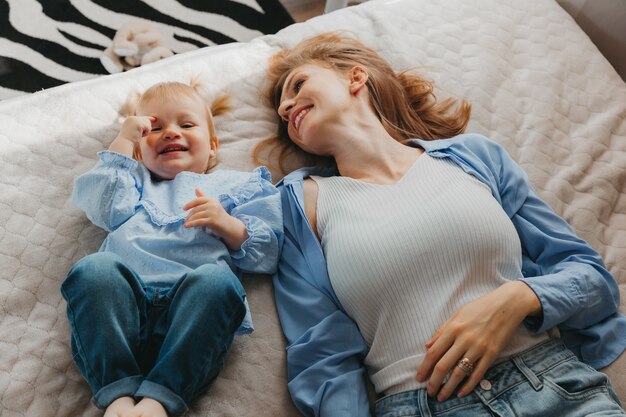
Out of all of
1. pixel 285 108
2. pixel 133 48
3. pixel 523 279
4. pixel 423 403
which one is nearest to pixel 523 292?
pixel 523 279

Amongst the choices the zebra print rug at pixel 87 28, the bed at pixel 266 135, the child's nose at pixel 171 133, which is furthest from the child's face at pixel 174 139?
the zebra print rug at pixel 87 28

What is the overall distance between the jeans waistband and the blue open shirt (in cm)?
5

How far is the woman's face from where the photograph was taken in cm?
127

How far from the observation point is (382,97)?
137 cm

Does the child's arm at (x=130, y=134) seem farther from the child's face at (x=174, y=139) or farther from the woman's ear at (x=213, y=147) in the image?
the woman's ear at (x=213, y=147)

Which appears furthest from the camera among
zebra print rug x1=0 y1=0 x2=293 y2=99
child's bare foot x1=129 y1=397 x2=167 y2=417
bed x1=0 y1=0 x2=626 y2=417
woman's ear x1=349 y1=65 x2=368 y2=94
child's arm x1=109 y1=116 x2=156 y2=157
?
zebra print rug x1=0 y1=0 x2=293 y2=99

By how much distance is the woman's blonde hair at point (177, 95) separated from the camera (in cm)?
128

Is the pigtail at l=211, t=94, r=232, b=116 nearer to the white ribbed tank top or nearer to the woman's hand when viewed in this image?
the white ribbed tank top

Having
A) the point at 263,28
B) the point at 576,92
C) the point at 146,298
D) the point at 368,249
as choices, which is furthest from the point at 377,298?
the point at 263,28

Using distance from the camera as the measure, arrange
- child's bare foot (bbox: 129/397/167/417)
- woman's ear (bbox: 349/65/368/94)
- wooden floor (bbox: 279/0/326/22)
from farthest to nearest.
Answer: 1. wooden floor (bbox: 279/0/326/22)
2. woman's ear (bbox: 349/65/368/94)
3. child's bare foot (bbox: 129/397/167/417)

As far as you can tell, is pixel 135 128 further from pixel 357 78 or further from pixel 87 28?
pixel 87 28

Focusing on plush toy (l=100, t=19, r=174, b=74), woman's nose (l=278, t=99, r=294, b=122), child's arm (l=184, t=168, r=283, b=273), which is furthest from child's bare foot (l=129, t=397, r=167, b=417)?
plush toy (l=100, t=19, r=174, b=74)

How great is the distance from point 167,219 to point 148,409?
359mm

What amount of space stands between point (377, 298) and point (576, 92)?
85 cm
